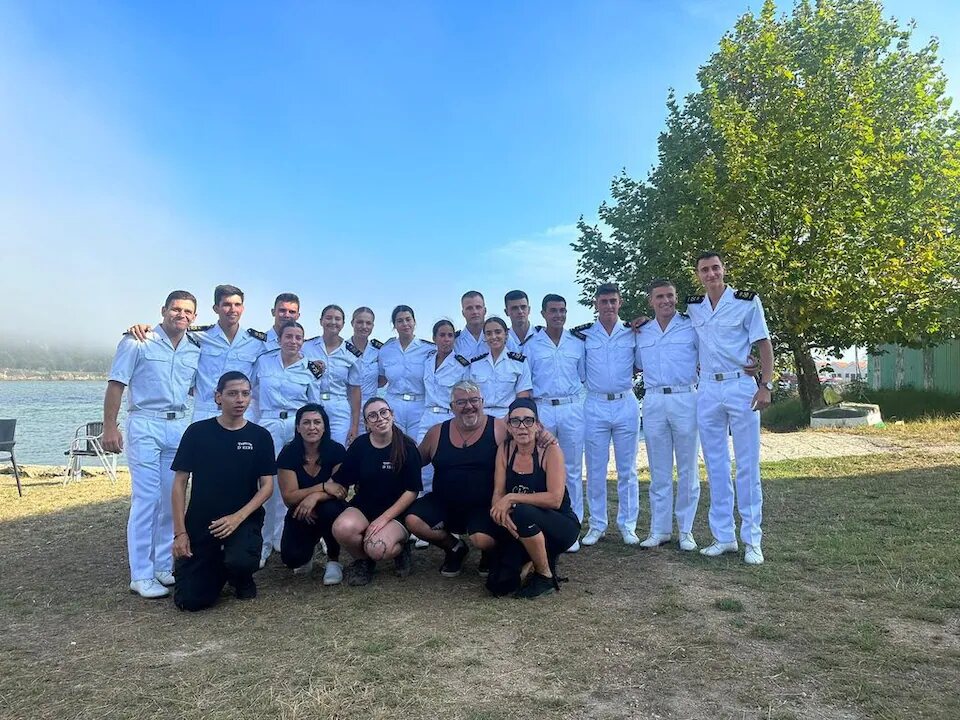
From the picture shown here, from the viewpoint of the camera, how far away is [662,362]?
506cm

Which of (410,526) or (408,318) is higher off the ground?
(408,318)

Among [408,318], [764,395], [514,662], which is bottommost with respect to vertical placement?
[514,662]

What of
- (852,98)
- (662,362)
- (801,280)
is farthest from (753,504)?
(852,98)

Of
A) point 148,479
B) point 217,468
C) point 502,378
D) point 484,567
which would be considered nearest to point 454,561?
point 484,567

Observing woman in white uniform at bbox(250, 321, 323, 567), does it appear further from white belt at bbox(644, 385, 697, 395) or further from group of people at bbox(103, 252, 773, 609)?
white belt at bbox(644, 385, 697, 395)

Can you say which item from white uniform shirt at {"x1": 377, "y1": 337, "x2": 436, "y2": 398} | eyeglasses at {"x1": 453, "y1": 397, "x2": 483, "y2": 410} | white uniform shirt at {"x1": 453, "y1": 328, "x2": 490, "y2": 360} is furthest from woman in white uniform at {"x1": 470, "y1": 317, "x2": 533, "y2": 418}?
eyeglasses at {"x1": 453, "y1": 397, "x2": 483, "y2": 410}

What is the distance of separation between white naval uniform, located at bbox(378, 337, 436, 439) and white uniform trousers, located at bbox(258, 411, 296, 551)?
98 centimetres

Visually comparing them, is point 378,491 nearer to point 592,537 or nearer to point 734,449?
point 592,537

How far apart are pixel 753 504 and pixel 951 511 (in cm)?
245

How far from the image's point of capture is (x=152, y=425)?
4.34 metres

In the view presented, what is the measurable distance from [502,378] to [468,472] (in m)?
1.04

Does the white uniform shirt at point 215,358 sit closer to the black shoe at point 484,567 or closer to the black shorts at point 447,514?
the black shorts at point 447,514

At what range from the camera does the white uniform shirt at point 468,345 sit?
18.5ft

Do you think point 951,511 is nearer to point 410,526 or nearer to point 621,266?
point 410,526
